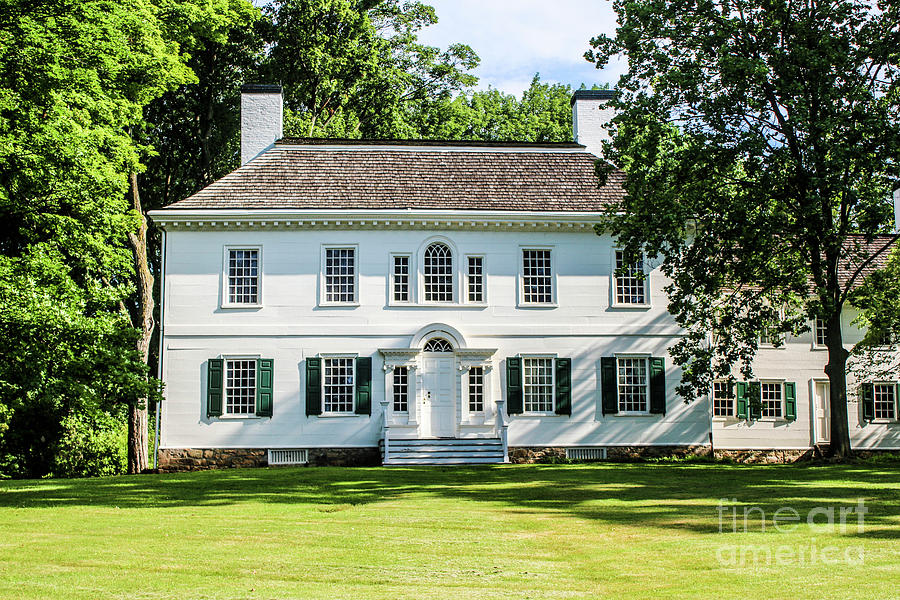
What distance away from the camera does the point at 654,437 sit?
81.2 feet

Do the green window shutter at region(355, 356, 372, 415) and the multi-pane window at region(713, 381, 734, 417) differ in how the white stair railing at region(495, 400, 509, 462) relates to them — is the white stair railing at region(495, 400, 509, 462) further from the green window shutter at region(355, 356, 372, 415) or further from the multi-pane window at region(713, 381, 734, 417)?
the multi-pane window at region(713, 381, 734, 417)

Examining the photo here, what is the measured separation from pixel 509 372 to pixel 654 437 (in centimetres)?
436

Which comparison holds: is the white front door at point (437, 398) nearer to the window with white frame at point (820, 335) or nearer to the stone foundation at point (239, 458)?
the stone foundation at point (239, 458)

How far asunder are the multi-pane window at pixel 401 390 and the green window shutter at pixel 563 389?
4.08 meters

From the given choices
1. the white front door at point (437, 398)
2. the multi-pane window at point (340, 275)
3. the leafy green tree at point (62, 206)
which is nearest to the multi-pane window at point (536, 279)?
the white front door at point (437, 398)

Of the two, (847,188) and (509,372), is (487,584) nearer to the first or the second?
(847,188)

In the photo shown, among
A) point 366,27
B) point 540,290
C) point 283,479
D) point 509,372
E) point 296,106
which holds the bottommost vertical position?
point 283,479

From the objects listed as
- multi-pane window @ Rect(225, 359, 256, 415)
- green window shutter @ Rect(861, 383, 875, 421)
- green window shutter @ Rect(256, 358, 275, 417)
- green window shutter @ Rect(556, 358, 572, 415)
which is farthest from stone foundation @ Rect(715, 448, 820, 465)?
multi-pane window @ Rect(225, 359, 256, 415)

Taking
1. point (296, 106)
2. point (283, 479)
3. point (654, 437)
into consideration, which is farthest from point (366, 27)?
point (283, 479)

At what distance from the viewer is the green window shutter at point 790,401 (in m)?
27.9

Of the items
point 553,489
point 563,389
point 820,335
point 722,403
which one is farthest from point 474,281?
point 820,335

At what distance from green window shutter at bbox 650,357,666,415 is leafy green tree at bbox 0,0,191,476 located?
42.7ft

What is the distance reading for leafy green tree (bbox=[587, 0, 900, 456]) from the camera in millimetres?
18281

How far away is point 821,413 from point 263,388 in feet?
56.4
